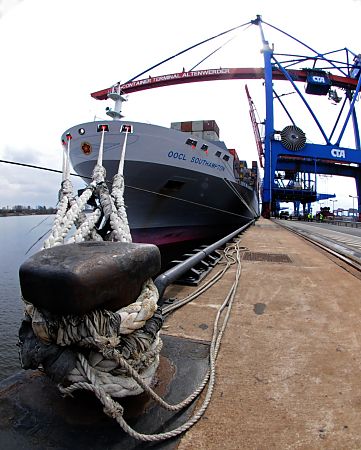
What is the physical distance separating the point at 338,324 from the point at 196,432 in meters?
1.65

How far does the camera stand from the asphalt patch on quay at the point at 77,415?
1.21 meters

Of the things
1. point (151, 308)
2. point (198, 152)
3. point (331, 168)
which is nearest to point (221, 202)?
point (198, 152)

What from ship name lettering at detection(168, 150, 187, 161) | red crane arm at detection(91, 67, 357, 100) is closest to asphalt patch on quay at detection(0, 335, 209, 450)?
ship name lettering at detection(168, 150, 187, 161)

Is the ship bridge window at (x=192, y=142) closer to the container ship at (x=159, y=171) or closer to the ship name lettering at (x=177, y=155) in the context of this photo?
the container ship at (x=159, y=171)

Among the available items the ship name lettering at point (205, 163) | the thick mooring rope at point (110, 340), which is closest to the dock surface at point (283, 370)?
the thick mooring rope at point (110, 340)

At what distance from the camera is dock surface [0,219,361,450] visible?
1226 millimetres

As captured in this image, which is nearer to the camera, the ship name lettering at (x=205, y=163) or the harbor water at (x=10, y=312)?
the harbor water at (x=10, y=312)

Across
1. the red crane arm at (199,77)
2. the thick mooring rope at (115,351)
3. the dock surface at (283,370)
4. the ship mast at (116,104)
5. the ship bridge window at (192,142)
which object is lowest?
→ the dock surface at (283,370)

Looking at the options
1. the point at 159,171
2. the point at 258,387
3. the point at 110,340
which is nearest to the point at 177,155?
the point at 159,171

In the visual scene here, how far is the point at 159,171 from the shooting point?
35.6ft

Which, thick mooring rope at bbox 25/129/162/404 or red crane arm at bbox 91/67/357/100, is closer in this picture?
thick mooring rope at bbox 25/129/162/404

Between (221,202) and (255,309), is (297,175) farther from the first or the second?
(255,309)

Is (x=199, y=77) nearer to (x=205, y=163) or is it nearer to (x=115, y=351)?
(x=205, y=163)

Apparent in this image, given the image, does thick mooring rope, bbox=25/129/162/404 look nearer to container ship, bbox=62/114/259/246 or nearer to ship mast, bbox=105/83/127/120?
container ship, bbox=62/114/259/246
